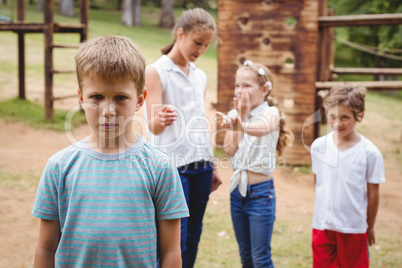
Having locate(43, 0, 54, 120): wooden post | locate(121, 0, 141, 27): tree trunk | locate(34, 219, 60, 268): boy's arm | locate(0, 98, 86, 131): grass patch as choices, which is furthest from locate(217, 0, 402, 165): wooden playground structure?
locate(121, 0, 141, 27): tree trunk

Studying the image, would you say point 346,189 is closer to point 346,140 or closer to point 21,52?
point 346,140

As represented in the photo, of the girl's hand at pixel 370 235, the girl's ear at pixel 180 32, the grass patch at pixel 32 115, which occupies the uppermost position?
the girl's ear at pixel 180 32

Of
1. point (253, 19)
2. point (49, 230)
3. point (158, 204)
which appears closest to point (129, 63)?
point (158, 204)

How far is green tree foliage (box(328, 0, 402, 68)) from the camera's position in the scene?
18.8 metres

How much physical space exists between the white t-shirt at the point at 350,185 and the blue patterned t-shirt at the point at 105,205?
1.47m

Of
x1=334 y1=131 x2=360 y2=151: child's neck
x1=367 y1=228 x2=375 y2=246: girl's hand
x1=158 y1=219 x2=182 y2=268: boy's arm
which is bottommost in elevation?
x1=367 y1=228 x2=375 y2=246: girl's hand

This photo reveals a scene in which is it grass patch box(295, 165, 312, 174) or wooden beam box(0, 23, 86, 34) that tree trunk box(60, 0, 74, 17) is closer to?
wooden beam box(0, 23, 86, 34)

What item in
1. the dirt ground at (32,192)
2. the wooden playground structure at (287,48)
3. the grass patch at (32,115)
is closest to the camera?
the dirt ground at (32,192)

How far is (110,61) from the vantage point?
1.53 m

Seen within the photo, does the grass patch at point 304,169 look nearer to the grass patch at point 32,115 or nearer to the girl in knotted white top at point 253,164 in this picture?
the girl in knotted white top at point 253,164

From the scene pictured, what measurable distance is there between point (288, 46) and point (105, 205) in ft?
18.1

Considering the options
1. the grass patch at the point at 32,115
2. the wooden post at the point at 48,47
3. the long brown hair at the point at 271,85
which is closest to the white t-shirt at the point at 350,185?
the long brown hair at the point at 271,85

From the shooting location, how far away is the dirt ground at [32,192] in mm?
3975

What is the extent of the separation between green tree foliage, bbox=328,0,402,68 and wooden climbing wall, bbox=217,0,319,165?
13409 millimetres
